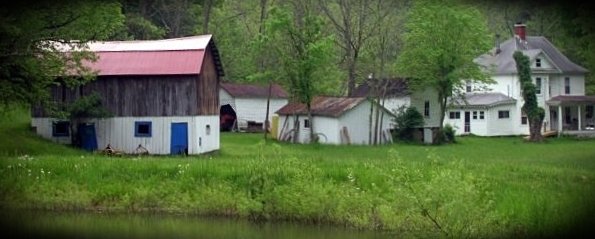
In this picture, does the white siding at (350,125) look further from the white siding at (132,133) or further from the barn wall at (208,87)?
the white siding at (132,133)

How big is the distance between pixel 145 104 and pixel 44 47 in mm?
7527

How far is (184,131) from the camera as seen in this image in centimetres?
2744

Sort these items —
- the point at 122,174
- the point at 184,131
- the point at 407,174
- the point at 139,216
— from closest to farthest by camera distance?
the point at 407,174
the point at 139,216
the point at 122,174
the point at 184,131

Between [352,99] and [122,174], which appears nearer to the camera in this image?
[122,174]

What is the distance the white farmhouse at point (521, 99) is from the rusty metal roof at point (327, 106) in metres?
7.78

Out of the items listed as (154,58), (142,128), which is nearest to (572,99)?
(154,58)

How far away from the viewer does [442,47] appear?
38.0m

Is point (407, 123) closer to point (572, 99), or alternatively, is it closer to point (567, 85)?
point (572, 99)

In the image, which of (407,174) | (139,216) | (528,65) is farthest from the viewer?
(528,65)

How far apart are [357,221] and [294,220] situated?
1.46 m

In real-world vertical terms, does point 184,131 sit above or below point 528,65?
below

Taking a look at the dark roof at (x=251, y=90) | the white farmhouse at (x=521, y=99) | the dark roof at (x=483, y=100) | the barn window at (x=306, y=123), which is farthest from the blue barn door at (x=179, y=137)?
the white farmhouse at (x=521, y=99)

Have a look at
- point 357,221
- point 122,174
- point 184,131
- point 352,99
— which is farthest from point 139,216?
point 352,99

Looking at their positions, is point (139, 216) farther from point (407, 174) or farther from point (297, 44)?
point (297, 44)
